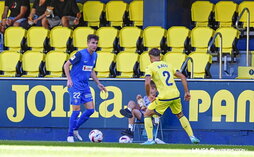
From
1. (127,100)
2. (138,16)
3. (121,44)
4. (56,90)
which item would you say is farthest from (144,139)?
(138,16)

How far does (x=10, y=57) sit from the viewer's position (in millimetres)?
21469

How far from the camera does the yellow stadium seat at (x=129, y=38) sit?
2191cm

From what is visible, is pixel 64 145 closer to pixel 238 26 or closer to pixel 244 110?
pixel 244 110

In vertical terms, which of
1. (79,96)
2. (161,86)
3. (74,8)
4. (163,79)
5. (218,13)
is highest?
(74,8)

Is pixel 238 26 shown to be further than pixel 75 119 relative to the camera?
Yes

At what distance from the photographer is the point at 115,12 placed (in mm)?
23656

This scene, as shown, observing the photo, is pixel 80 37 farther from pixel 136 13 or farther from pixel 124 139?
pixel 124 139

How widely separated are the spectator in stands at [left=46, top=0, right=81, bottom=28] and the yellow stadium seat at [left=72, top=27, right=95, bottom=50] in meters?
0.85

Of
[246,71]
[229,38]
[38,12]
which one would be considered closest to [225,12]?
[229,38]

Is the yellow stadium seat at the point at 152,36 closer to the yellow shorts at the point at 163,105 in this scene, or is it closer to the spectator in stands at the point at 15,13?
the spectator in stands at the point at 15,13

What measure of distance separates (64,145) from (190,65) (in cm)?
472

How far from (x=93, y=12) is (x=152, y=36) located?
2.68 metres

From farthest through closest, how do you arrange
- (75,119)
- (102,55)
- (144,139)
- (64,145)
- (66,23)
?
(66,23) → (102,55) → (144,139) → (75,119) → (64,145)

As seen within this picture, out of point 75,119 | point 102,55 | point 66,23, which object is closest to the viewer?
point 75,119
